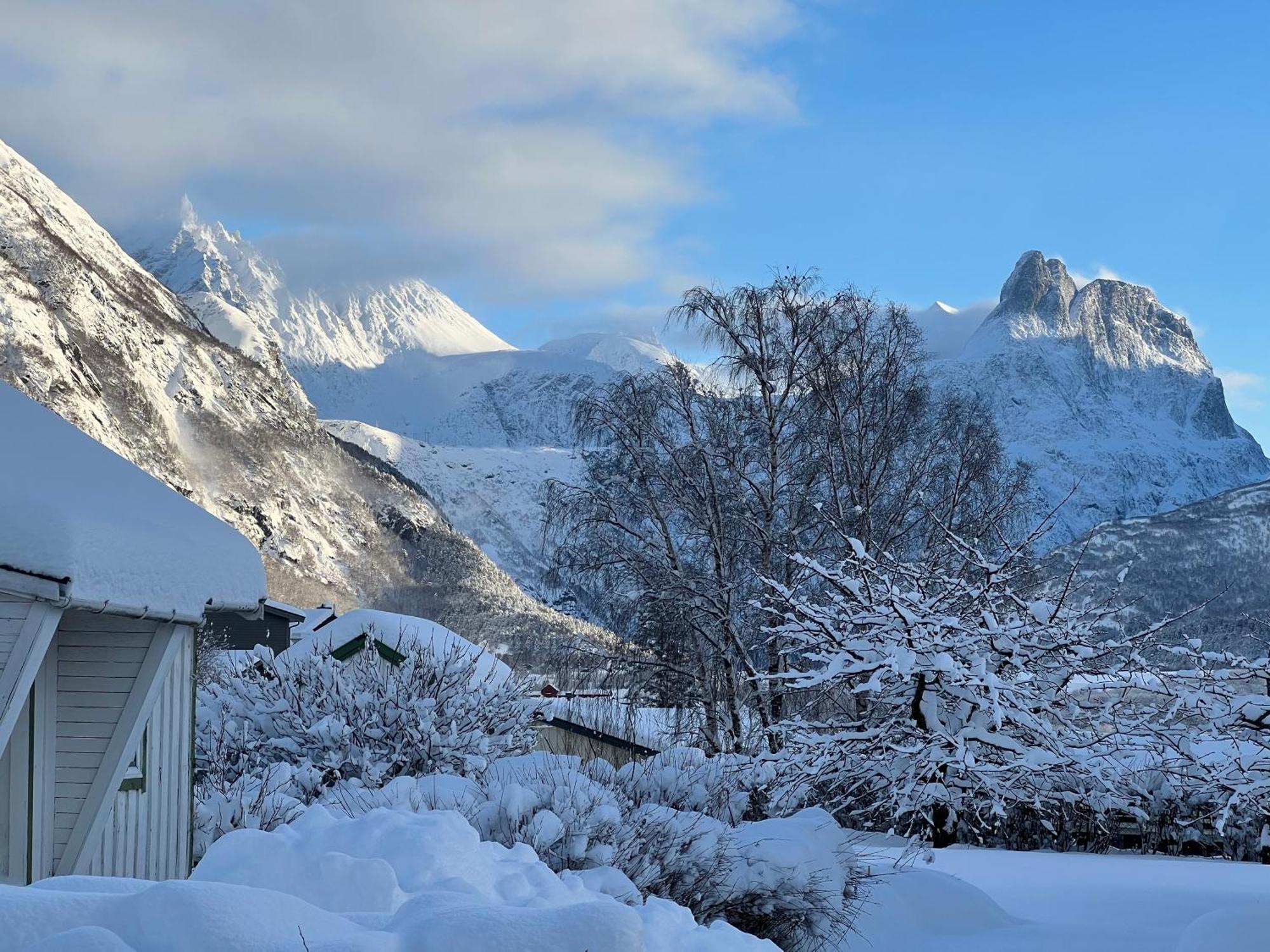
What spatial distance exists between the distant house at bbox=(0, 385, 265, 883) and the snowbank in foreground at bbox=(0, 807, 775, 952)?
2.01 metres

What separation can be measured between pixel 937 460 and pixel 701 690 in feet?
19.5

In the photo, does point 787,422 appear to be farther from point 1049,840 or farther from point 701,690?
point 1049,840

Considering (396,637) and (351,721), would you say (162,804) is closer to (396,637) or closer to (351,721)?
(351,721)

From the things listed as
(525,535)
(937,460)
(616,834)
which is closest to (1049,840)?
(616,834)

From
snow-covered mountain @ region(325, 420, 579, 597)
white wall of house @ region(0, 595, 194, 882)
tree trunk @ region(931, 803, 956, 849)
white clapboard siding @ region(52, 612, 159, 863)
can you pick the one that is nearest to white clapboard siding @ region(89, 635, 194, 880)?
white wall of house @ region(0, 595, 194, 882)

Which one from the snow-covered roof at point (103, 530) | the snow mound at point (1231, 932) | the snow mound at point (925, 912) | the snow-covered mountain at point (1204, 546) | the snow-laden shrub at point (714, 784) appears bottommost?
the snow mound at point (925, 912)

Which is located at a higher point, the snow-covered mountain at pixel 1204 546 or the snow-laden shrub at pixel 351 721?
the snow-covered mountain at pixel 1204 546

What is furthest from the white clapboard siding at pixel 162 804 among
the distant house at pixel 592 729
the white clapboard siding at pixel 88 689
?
the distant house at pixel 592 729

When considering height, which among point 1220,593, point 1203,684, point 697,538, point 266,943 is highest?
point 697,538

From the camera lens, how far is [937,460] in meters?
19.2

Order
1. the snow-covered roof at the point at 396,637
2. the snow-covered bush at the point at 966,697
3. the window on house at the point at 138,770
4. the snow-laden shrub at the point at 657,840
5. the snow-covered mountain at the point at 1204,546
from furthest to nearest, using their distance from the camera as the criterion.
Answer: the snow-covered mountain at the point at 1204,546
the snow-covered roof at the point at 396,637
the snow-covered bush at the point at 966,697
the window on house at the point at 138,770
the snow-laden shrub at the point at 657,840

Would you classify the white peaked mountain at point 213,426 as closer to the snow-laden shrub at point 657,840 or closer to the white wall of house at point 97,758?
the white wall of house at point 97,758

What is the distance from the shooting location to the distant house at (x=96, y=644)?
529cm

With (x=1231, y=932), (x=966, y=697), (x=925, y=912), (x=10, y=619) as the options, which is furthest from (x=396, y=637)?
(x=1231, y=932)
